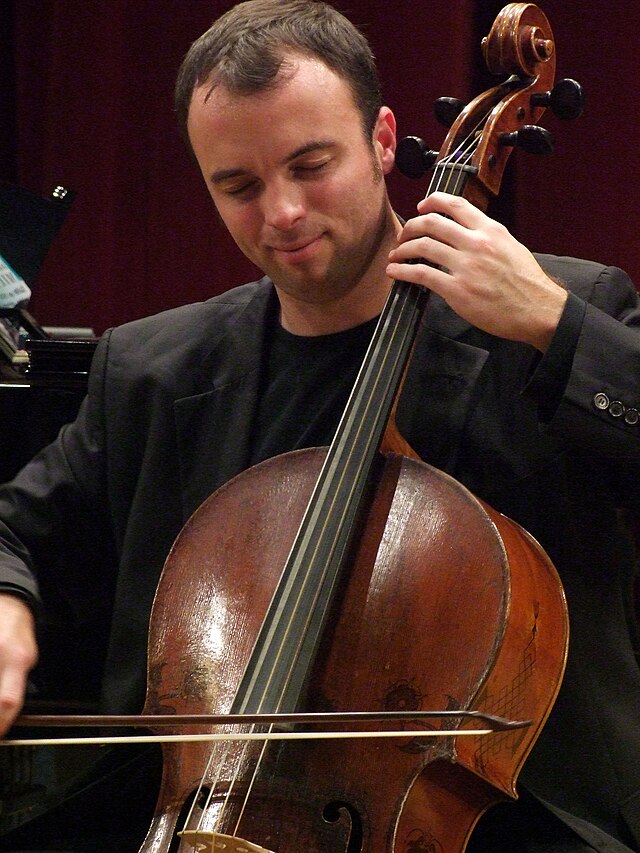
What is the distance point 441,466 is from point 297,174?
1.07 ft

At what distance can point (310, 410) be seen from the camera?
4.17ft

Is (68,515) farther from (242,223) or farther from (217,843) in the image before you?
(217,843)

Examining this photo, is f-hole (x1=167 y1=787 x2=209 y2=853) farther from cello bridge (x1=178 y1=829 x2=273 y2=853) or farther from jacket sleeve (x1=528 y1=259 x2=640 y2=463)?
jacket sleeve (x1=528 y1=259 x2=640 y2=463)

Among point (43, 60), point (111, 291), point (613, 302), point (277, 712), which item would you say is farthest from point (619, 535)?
point (43, 60)

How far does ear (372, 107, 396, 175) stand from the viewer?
1265mm

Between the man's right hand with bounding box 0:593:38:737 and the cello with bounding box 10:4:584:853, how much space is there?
11 cm

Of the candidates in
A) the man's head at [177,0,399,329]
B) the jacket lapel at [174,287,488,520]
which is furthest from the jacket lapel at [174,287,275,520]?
the man's head at [177,0,399,329]

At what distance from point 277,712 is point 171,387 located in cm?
52

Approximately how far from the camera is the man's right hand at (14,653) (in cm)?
93

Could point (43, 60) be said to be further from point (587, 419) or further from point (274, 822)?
point (274, 822)

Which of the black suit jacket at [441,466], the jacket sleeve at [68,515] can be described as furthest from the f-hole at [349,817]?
the jacket sleeve at [68,515]

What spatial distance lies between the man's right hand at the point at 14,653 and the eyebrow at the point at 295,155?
47 cm

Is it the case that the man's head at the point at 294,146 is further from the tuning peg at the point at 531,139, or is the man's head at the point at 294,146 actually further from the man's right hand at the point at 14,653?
the man's right hand at the point at 14,653

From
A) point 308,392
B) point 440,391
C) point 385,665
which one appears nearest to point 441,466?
point 440,391
